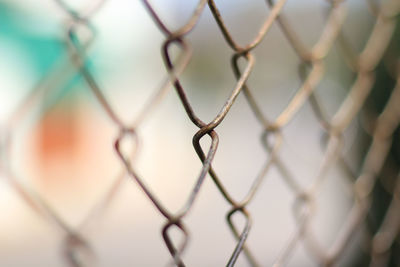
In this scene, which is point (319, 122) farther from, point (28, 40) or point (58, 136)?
point (58, 136)

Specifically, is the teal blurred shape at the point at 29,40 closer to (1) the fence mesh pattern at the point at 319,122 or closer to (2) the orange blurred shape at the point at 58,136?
(2) the orange blurred shape at the point at 58,136

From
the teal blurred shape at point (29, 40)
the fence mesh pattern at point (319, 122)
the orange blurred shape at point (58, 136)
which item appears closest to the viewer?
the fence mesh pattern at point (319, 122)

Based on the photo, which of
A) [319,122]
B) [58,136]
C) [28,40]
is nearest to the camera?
[319,122]

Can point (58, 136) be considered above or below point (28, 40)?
below

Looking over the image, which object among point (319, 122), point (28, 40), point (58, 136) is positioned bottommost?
point (319, 122)

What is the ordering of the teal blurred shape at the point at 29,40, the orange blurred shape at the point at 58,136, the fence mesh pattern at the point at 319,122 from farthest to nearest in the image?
1. the orange blurred shape at the point at 58,136
2. the teal blurred shape at the point at 29,40
3. the fence mesh pattern at the point at 319,122

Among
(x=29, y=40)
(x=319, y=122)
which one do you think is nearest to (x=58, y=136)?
(x=29, y=40)

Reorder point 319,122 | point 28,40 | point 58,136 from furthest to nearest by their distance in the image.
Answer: point 58,136, point 28,40, point 319,122

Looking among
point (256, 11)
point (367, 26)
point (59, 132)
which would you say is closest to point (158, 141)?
point (59, 132)

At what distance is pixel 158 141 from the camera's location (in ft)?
17.3

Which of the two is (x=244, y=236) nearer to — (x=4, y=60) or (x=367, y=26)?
(x=367, y=26)

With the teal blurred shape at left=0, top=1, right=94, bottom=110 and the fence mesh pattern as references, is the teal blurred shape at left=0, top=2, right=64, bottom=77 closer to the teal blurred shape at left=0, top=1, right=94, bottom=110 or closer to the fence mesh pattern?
the teal blurred shape at left=0, top=1, right=94, bottom=110

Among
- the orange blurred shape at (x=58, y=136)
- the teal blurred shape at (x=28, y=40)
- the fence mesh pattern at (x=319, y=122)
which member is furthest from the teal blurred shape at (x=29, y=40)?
the fence mesh pattern at (x=319, y=122)

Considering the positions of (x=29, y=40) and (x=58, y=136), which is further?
(x=58, y=136)
